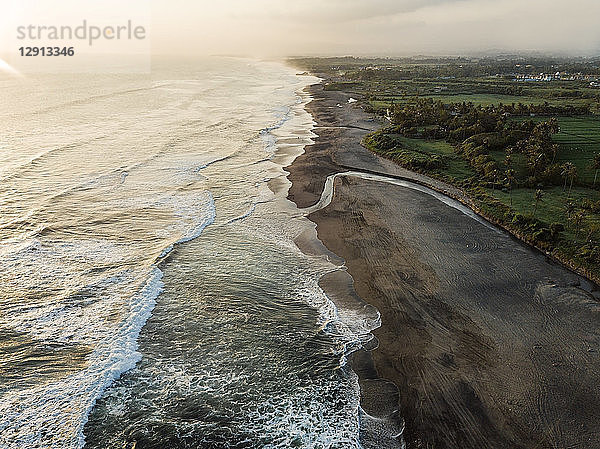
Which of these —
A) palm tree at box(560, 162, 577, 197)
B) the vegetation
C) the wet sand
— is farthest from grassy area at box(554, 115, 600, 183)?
the wet sand

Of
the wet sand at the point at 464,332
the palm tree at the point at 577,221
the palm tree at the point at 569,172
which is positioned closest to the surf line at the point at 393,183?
the wet sand at the point at 464,332

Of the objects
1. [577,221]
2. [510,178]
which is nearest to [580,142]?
[510,178]

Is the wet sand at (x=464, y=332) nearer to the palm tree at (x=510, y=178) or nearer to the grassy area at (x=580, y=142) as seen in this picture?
the palm tree at (x=510, y=178)

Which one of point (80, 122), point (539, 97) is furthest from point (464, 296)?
point (539, 97)

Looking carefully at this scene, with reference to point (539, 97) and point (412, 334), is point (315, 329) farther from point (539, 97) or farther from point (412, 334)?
point (539, 97)

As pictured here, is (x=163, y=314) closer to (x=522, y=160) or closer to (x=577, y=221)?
(x=577, y=221)

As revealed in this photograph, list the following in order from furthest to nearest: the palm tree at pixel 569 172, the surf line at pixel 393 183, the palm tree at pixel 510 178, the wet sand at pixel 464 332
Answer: the palm tree at pixel 510 178 → the palm tree at pixel 569 172 → the surf line at pixel 393 183 → the wet sand at pixel 464 332
